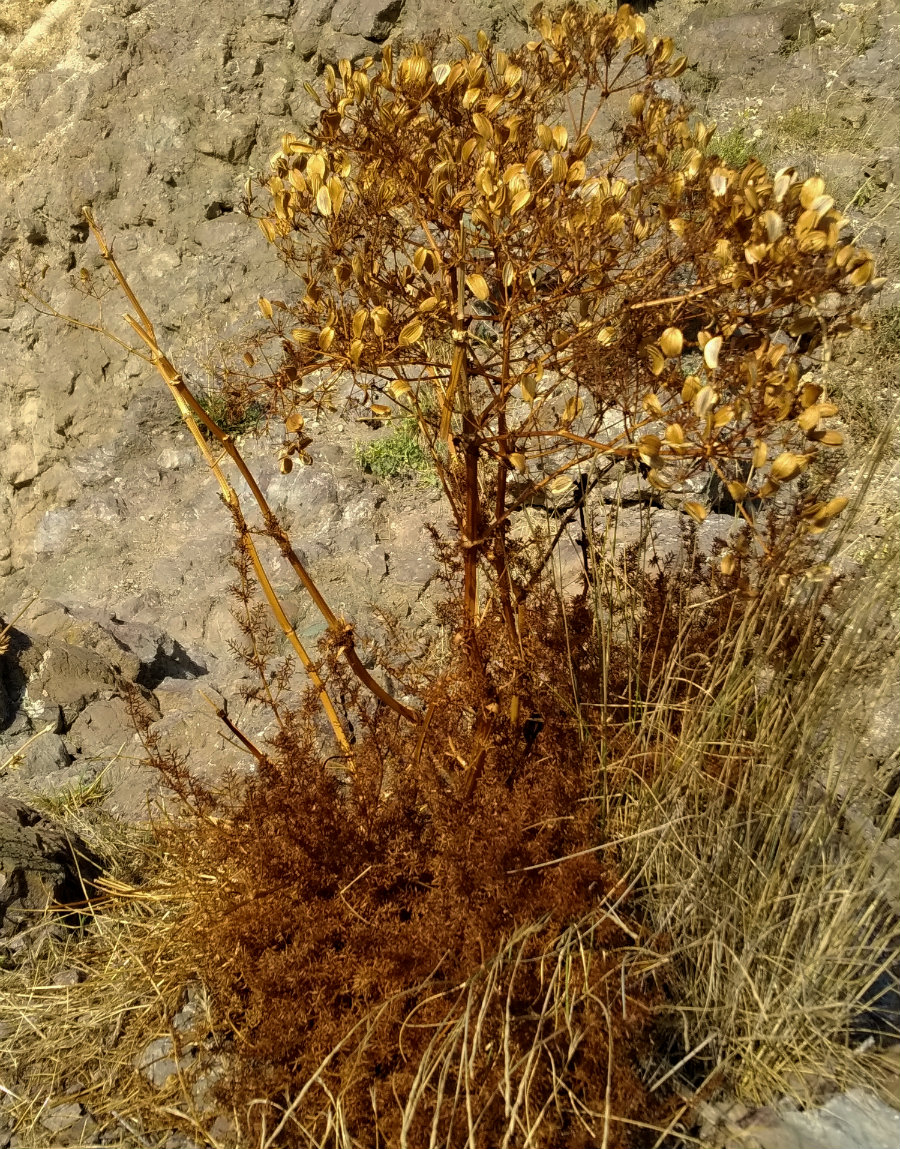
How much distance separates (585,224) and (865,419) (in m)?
2.97

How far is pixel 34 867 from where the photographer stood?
2.57m

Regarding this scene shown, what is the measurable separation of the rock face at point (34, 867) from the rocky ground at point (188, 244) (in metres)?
1.14

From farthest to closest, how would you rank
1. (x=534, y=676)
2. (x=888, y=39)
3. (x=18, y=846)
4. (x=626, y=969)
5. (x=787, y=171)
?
(x=888, y=39) < (x=18, y=846) < (x=534, y=676) < (x=626, y=969) < (x=787, y=171)

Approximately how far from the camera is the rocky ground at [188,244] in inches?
174

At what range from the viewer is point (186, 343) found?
19.2 ft

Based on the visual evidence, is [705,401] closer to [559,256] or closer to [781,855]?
[559,256]

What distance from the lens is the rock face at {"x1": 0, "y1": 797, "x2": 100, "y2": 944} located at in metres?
2.53

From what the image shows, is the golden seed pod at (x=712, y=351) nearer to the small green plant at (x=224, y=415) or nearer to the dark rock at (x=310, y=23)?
the small green plant at (x=224, y=415)

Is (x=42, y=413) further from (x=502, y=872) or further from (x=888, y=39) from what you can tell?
(x=888, y=39)

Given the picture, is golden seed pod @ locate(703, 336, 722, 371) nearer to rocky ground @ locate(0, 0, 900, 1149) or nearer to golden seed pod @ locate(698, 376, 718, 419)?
golden seed pod @ locate(698, 376, 718, 419)

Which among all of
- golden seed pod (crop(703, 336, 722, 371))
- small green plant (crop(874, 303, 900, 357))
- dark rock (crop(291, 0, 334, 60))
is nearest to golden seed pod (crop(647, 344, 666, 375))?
golden seed pod (crop(703, 336, 722, 371))

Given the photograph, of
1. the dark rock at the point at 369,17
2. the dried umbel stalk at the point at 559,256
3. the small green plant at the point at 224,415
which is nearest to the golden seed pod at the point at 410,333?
the dried umbel stalk at the point at 559,256

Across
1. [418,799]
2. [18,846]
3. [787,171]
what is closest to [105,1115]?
[18,846]

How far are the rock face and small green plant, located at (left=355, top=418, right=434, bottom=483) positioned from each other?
2451mm
